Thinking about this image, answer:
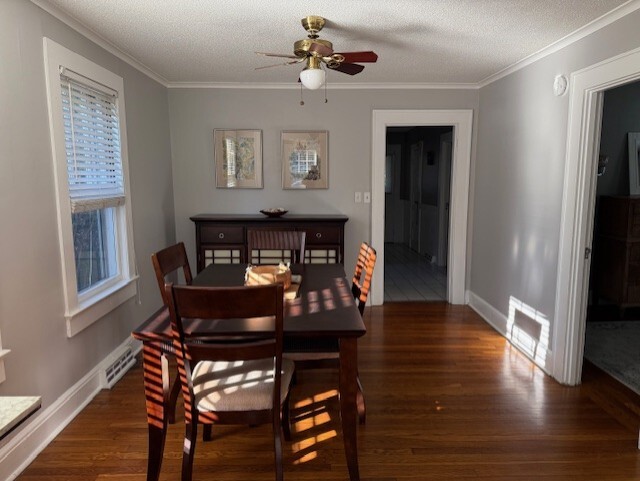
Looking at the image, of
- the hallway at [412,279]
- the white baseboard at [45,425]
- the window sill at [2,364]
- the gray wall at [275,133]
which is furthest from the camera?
the hallway at [412,279]

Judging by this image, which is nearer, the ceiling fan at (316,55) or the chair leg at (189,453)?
the chair leg at (189,453)

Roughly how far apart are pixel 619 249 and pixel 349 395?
132 inches

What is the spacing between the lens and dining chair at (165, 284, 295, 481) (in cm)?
155

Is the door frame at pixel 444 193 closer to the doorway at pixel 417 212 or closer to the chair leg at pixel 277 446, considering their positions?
the doorway at pixel 417 212

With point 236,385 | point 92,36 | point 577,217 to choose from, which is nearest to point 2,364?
point 236,385

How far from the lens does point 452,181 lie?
14.6ft

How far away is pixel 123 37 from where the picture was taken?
2.78 metres

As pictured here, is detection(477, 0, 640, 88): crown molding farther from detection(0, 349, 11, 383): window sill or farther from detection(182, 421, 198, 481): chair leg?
detection(0, 349, 11, 383): window sill

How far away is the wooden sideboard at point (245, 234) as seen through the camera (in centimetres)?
404

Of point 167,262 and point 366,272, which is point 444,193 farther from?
point 167,262

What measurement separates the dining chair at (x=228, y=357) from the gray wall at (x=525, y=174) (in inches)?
86.9

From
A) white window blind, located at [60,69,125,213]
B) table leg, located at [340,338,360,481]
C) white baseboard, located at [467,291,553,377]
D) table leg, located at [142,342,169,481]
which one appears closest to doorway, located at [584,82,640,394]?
white baseboard, located at [467,291,553,377]

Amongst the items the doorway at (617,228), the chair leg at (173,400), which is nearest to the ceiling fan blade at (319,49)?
the chair leg at (173,400)


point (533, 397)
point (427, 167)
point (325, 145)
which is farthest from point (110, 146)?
point (427, 167)
